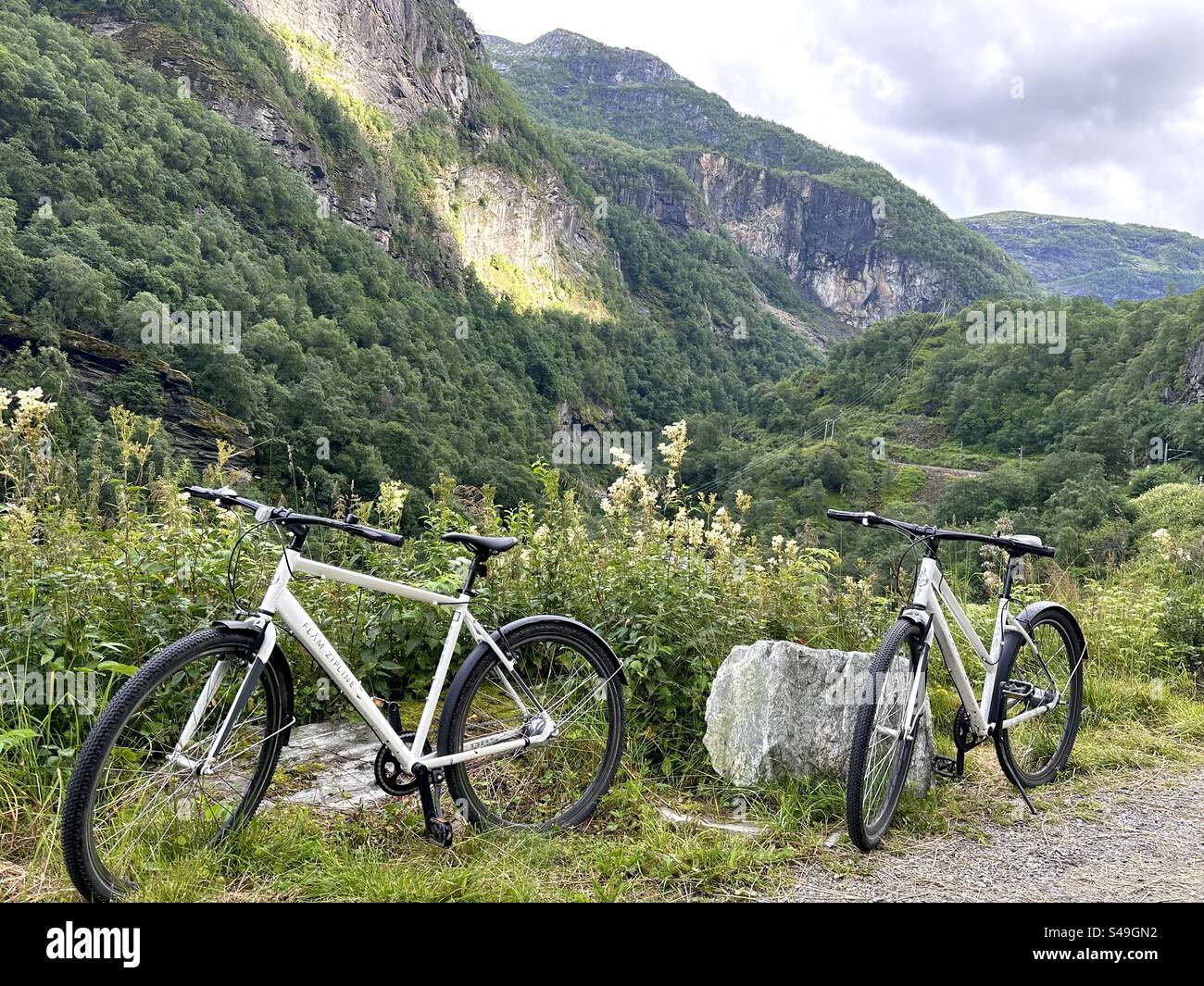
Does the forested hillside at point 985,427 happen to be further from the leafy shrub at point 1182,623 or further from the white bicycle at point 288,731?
the white bicycle at point 288,731

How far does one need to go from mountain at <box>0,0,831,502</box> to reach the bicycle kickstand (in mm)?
24159

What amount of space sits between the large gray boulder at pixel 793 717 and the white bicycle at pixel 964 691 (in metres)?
0.29

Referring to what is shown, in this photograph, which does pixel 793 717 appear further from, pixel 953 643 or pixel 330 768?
pixel 330 768

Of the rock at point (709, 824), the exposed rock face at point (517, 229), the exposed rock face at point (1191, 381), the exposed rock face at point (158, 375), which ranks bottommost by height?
the rock at point (709, 824)

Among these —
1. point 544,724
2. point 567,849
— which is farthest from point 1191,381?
point 567,849

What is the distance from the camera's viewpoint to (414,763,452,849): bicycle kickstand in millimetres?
3381

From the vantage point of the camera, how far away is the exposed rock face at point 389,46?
436 ft

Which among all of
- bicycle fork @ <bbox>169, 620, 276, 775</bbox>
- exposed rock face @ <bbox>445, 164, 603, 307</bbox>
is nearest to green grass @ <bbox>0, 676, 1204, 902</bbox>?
bicycle fork @ <bbox>169, 620, 276, 775</bbox>

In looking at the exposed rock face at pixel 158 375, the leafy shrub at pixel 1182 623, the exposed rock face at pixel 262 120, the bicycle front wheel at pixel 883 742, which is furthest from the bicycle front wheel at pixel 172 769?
the exposed rock face at pixel 262 120

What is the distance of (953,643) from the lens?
432 cm

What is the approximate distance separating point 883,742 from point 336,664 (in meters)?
2.43

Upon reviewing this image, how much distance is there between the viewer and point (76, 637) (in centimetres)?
385
